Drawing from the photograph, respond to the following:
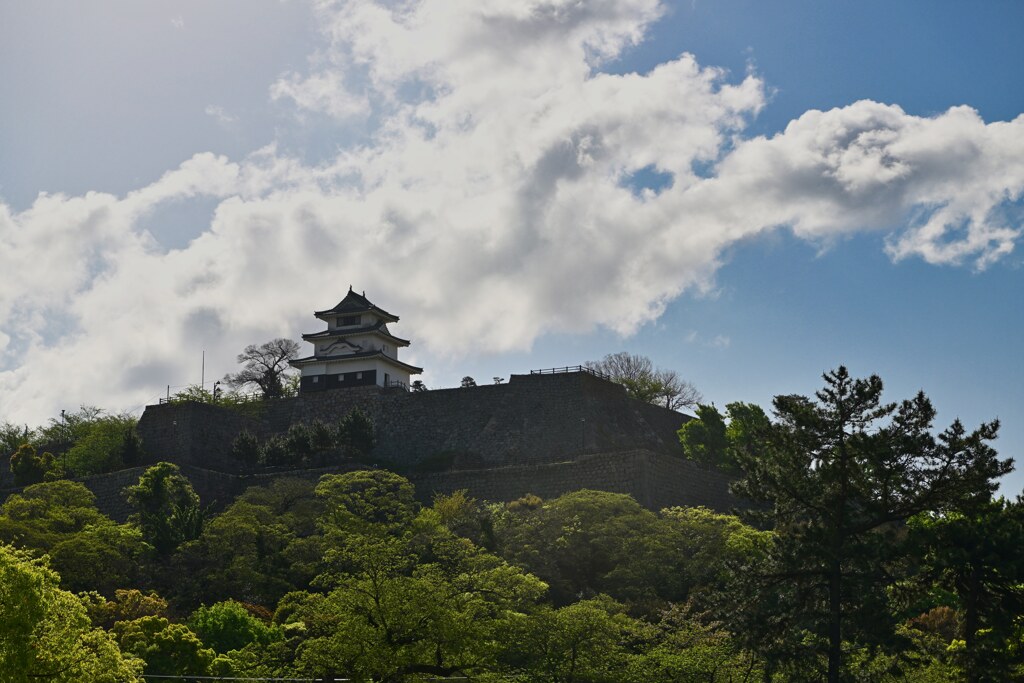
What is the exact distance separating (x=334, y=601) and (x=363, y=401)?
24.6 meters

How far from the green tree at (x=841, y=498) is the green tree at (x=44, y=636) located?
30.6ft

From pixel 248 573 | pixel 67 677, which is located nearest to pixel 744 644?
pixel 67 677

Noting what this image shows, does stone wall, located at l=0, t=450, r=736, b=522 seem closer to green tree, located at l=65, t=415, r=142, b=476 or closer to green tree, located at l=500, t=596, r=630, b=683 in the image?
green tree, located at l=65, t=415, r=142, b=476

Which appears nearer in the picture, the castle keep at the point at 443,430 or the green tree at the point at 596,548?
the green tree at the point at 596,548

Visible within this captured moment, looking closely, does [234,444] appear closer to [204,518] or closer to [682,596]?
[204,518]

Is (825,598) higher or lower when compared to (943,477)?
lower

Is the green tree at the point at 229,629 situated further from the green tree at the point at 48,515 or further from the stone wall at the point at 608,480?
the stone wall at the point at 608,480

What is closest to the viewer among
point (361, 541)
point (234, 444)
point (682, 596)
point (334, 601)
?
point (334, 601)

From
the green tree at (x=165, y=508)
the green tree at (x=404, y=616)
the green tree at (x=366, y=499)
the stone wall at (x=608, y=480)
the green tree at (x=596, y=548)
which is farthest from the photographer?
the stone wall at (x=608, y=480)

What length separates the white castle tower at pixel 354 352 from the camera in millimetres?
49031

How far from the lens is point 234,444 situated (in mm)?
44312

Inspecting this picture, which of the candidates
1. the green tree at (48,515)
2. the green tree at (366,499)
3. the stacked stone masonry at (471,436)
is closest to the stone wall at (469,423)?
the stacked stone masonry at (471,436)

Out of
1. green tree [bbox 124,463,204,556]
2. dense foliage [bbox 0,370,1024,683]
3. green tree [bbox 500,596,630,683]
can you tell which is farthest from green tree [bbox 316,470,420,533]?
green tree [bbox 500,596,630,683]

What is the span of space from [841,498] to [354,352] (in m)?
31.7
